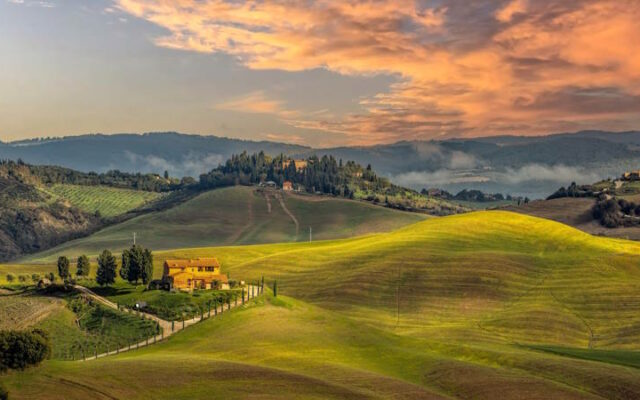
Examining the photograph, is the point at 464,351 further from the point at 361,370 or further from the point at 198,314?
the point at 198,314

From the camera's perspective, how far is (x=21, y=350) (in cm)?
7238

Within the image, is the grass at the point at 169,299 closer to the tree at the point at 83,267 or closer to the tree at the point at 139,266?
the tree at the point at 139,266

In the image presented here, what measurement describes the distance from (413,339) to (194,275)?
6208 centimetres

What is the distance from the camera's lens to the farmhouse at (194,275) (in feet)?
518

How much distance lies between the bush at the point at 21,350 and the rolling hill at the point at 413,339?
1.58m

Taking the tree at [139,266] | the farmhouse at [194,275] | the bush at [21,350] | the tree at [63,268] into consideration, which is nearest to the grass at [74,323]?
the tree at [139,266]

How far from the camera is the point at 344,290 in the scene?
17500 cm

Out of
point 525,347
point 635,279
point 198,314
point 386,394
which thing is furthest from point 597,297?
point 386,394

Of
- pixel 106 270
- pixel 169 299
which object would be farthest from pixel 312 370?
pixel 106 270

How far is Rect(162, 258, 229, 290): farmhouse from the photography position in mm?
157750

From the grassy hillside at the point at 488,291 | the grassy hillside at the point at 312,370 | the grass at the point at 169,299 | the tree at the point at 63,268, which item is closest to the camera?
the grassy hillside at the point at 312,370

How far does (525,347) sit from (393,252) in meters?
81.4

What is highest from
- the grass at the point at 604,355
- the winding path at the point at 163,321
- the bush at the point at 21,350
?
the bush at the point at 21,350

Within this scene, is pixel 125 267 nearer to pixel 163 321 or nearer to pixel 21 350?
pixel 163 321
